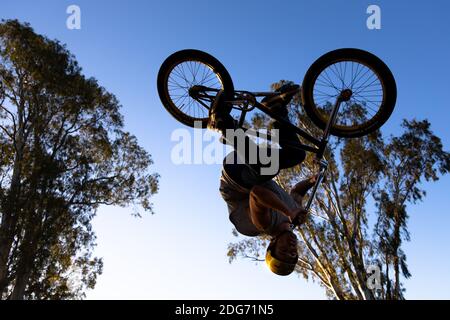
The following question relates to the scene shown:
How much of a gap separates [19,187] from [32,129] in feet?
9.31

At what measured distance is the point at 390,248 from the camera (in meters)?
16.5

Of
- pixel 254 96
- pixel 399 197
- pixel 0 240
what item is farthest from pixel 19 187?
pixel 399 197

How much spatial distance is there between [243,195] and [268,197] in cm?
63

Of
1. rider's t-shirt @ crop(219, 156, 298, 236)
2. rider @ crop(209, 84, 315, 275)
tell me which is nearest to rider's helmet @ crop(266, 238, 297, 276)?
rider @ crop(209, 84, 315, 275)

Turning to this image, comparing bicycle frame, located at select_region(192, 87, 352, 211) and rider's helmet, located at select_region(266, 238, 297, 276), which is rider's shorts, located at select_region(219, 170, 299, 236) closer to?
rider's helmet, located at select_region(266, 238, 297, 276)

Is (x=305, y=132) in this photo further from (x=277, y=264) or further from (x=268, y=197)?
(x=277, y=264)

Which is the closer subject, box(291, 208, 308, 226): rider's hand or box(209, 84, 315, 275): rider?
box(291, 208, 308, 226): rider's hand

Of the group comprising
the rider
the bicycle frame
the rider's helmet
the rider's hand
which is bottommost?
the rider's helmet

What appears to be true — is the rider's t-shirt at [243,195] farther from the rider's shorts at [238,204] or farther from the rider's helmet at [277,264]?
the rider's helmet at [277,264]

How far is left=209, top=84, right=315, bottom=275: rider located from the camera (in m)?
3.27

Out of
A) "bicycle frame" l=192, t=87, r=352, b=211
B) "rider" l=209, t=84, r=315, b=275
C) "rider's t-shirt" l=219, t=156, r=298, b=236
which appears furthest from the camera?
"bicycle frame" l=192, t=87, r=352, b=211
